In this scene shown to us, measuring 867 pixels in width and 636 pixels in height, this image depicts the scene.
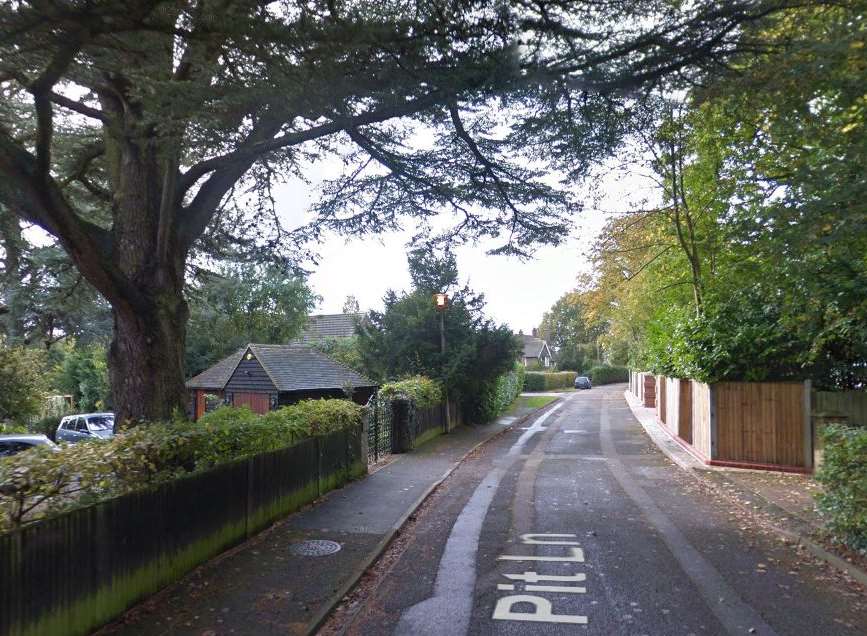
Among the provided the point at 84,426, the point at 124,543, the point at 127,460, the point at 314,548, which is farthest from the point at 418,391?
A: the point at 124,543

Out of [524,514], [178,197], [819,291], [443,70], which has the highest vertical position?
[443,70]

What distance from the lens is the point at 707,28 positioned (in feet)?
22.9

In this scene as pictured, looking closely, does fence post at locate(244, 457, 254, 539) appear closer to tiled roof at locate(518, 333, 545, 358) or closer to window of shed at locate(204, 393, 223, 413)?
window of shed at locate(204, 393, 223, 413)

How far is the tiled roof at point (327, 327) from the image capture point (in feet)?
146

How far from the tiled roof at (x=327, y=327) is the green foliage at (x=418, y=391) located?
23068mm

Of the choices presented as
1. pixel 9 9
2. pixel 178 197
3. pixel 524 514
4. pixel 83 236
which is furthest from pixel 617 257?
pixel 9 9

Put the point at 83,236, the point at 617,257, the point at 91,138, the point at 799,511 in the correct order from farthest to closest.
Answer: the point at 617,257
the point at 91,138
the point at 799,511
the point at 83,236

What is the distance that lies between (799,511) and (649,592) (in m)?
4.62

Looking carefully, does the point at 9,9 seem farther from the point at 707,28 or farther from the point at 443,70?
the point at 707,28

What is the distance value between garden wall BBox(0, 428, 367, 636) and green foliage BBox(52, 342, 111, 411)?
29.0 meters

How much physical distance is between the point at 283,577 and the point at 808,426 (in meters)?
11.2

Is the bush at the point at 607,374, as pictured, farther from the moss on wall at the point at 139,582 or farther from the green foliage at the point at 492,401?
the moss on wall at the point at 139,582

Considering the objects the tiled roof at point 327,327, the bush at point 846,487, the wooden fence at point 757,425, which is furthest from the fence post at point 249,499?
the tiled roof at point 327,327

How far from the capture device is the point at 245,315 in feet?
125
